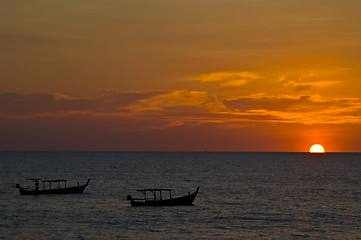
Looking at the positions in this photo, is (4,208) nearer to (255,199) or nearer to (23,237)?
(23,237)

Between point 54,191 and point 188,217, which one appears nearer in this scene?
point 188,217

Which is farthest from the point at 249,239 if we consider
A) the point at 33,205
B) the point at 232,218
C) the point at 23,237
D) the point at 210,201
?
the point at 33,205

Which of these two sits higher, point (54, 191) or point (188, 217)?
point (54, 191)

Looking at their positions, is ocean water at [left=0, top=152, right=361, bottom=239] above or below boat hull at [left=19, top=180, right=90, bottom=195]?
below

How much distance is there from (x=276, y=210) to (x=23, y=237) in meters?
39.7

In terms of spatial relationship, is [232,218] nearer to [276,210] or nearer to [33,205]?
[276,210]

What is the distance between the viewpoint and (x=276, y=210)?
76.7 m

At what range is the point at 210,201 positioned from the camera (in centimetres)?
8762

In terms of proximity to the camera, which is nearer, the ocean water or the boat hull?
the ocean water

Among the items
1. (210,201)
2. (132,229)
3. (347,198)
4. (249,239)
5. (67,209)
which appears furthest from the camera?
(347,198)

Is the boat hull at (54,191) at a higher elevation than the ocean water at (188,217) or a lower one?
higher

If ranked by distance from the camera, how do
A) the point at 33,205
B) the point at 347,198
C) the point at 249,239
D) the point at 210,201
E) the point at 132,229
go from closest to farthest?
1. the point at 249,239
2. the point at 132,229
3. the point at 33,205
4. the point at 210,201
5. the point at 347,198

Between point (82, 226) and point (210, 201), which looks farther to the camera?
point (210, 201)

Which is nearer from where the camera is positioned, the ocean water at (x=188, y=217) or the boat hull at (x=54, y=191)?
the ocean water at (x=188, y=217)
